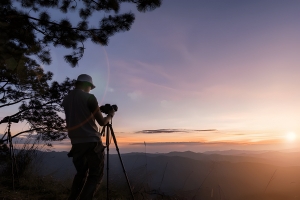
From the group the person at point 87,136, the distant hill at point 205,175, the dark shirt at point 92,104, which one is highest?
the dark shirt at point 92,104

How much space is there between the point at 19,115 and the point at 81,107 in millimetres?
5526

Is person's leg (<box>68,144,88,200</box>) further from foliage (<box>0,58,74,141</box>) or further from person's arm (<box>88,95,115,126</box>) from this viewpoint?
foliage (<box>0,58,74,141</box>)

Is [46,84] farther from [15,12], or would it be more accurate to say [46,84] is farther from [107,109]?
[107,109]

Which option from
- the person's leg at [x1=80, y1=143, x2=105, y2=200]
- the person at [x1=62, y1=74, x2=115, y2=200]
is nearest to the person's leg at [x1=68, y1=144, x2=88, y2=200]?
the person at [x1=62, y1=74, x2=115, y2=200]

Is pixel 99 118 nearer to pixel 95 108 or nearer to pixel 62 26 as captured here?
pixel 95 108

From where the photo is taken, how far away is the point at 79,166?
10.7 feet

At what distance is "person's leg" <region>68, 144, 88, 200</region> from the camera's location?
3187 millimetres

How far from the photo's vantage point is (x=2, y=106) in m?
6.97

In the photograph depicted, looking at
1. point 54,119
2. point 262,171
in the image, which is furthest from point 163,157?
point 54,119

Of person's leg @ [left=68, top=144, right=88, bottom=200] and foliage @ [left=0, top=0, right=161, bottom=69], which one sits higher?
foliage @ [left=0, top=0, right=161, bottom=69]

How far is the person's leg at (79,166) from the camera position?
3187 millimetres

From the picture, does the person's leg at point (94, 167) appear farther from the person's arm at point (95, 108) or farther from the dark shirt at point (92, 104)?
the dark shirt at point (92, 104)

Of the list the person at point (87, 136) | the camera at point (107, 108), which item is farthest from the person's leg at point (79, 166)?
the camera at point (107, 108)

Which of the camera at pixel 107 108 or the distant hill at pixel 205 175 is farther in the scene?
the distant hill at pixel 205 175
